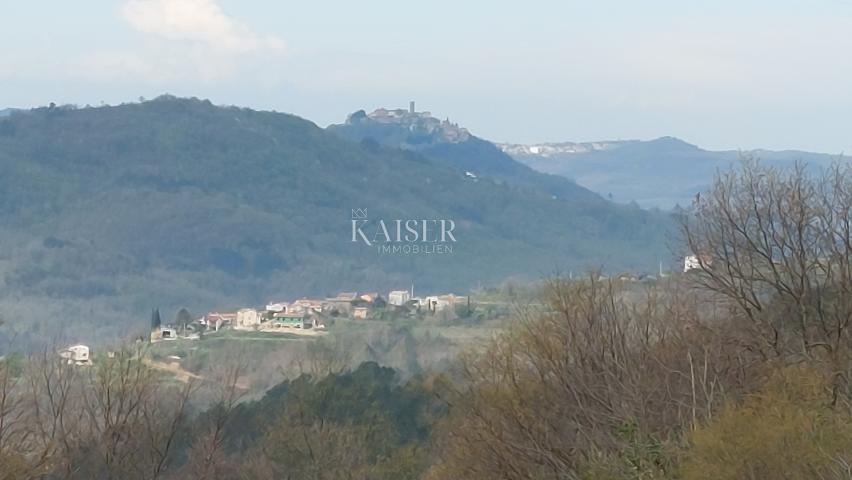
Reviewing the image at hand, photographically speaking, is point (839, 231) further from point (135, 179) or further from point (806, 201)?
point (135, 179)

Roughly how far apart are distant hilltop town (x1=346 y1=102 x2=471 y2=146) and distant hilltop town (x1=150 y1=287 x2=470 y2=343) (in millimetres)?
82042

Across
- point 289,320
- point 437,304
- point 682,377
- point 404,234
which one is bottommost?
point 437,304

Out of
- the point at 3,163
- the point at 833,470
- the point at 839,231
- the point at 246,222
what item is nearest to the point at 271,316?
the point at 246,222

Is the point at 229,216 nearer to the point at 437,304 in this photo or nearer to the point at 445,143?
the point at 437,304

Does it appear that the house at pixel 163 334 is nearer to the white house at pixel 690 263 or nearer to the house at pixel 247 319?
the house at pixel 247 319

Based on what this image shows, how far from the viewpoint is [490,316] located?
69.8 m

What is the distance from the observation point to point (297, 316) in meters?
82.1

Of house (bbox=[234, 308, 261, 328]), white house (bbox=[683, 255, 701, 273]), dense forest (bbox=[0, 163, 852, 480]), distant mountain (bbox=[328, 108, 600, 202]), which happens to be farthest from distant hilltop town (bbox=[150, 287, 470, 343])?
distant mountain (bbox=[328, 108, 600, 202])

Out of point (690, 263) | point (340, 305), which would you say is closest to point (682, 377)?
point (690, 263)

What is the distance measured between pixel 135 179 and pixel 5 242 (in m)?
13.4

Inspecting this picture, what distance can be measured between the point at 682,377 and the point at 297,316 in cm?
6156

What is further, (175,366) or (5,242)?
(5,242)

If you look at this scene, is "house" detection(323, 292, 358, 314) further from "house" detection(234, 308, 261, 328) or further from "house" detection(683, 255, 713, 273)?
"house" detection(683, 255, 713, 273)

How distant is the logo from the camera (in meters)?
127
